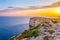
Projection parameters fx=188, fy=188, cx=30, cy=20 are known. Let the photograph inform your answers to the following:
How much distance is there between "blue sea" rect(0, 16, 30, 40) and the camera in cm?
518

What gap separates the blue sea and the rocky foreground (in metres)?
0.15

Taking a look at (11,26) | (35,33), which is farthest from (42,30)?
(11,26)

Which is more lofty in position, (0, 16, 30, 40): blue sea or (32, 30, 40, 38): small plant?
(0, 16, 30, 40): blue sea

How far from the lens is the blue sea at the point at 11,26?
5180 millimetres

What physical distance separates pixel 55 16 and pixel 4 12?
144 cm

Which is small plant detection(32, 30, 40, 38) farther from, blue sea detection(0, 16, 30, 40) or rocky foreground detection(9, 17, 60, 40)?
blue sea detection(0, 16, 30, 40)

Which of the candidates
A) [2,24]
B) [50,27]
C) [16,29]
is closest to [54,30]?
[50,27]

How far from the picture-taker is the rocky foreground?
467 centimetres

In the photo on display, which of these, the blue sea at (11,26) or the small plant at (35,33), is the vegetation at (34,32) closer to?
the small plant at (35,33)

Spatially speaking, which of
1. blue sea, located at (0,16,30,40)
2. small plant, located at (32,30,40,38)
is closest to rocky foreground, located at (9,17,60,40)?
small plant, located at (32,30,40,38)

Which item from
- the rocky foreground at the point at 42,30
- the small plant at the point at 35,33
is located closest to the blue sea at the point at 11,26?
the rocky foreground at the point at 42,30

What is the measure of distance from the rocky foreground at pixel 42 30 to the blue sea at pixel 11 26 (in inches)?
6.0

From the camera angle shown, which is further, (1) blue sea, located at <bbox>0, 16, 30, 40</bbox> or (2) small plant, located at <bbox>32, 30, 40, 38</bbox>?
(1) blue sea, located at <bbox>0, 16, 30, 40</bbox>

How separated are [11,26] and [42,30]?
0.91 meters
